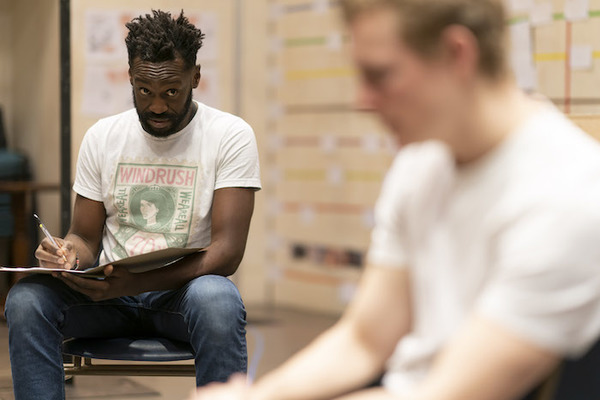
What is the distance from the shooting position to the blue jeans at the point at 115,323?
1996 millimetres

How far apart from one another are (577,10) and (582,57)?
181mm

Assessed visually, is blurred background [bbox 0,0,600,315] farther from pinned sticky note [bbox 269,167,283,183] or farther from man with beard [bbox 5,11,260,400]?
man with beard [bbox 5,11,260,400]

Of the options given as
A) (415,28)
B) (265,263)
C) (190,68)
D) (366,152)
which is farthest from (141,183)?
(265,263)

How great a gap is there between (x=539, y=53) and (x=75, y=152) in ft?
6.55

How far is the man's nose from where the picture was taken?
222 centimetres

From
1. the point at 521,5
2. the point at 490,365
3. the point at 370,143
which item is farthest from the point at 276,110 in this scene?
the point at 490,365

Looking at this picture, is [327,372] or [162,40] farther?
[162,40]

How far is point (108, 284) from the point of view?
2.09 metres

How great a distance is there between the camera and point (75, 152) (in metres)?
3.82

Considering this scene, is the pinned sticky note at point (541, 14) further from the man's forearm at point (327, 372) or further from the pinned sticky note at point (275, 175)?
the man's forearm at point (327, 372)

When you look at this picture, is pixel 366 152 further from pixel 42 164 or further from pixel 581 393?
pixel 581 393

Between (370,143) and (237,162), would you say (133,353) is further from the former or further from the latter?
(370,143)

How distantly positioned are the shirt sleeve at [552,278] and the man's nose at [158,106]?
1.50 m

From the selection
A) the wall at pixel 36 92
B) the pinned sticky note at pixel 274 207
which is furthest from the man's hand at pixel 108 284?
the pinned sticky note at pixel 274 207
